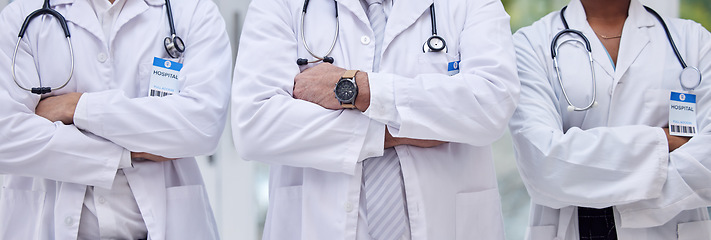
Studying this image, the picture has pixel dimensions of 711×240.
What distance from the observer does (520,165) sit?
207 centimetres

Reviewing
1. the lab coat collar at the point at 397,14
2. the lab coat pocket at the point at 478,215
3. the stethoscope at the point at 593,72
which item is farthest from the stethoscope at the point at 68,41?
the stethoscope at the point at 593,72

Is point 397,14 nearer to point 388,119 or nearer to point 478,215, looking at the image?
point 388,119

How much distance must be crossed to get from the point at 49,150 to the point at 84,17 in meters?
0.42

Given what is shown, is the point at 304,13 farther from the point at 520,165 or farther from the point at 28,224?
the point at 28,224

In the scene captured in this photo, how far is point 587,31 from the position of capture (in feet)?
7.25

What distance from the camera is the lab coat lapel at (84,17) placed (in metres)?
2.00

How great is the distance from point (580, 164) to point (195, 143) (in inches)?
41.3

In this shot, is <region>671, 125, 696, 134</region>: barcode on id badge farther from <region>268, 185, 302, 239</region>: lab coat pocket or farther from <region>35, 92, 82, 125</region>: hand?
<region>35, 92, 82, 125</region>: hand

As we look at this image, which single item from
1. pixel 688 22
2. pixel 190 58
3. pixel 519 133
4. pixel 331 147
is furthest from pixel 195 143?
pixel 688 22

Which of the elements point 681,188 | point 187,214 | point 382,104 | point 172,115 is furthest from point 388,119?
point 681,188

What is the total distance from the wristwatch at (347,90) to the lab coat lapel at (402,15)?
0.65ft

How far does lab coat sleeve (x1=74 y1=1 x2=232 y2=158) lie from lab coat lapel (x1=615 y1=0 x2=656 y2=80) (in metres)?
1.19

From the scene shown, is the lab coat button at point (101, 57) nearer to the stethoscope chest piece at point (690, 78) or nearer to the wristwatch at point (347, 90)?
the wristwatch at point (347, 90)

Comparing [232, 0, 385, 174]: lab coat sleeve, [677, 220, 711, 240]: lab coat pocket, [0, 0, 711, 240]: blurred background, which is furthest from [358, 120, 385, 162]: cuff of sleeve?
[0, 0, 711, 240]: blurred background
